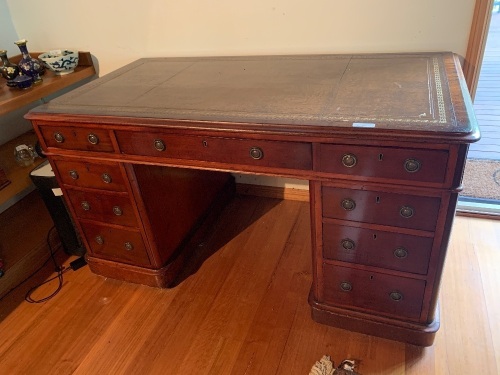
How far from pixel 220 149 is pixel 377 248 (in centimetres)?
54

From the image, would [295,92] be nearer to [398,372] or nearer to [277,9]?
[277,9]

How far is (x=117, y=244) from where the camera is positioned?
1623 mm

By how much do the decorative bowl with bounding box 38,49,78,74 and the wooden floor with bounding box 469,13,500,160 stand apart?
2.08m

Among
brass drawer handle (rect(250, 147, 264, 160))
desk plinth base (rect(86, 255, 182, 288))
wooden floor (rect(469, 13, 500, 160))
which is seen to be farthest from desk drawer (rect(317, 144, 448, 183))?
wooden floor (rect(469, 13, 500, 160))

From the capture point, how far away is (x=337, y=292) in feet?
4.44

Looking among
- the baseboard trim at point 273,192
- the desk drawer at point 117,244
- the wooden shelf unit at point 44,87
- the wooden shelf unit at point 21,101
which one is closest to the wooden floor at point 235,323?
the desk drawer at point 117,244

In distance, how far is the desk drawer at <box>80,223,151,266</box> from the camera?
62.3 inches

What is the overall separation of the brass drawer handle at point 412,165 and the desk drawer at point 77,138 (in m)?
0.88

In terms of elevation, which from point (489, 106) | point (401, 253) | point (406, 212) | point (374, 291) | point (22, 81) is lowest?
point (489, 106)

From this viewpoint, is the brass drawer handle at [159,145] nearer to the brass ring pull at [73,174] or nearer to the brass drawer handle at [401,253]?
the brass ring pull at [73,174]

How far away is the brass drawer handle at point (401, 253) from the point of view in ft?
3.87

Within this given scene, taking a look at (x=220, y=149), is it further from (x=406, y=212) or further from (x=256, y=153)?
(x=406, y=212)

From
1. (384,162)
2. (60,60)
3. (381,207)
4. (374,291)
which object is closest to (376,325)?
(374,291)

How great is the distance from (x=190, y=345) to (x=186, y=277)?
34 centimetres
